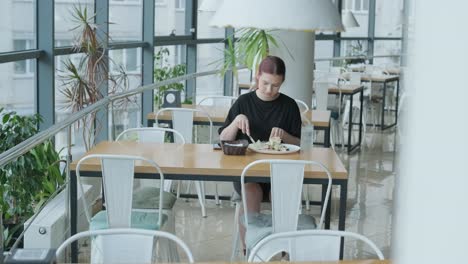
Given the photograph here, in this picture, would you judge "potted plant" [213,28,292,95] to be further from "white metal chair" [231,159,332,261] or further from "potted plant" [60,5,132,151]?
"white metal chair" [231,159,332,261]

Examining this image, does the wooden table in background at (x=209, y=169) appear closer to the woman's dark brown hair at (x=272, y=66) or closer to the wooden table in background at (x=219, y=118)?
the woman's dark brown hair at (x=272, y=66)

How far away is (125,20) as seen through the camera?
22.2 ft

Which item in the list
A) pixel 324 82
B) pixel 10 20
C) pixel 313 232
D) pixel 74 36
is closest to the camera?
pixel 313 232

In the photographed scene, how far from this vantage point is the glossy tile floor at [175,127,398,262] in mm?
4203

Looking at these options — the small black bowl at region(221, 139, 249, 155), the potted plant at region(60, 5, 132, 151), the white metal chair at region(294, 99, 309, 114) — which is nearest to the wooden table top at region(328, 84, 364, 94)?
the white metal chair at region(294, 99, 309, 114)

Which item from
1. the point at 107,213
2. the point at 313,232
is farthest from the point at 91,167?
the point at 313,232

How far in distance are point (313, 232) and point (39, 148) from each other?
236 cm

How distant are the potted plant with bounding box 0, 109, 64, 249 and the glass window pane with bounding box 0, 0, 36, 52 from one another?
648 mm

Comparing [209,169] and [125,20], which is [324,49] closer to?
[125,20]

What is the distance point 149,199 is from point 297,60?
8.42 feet

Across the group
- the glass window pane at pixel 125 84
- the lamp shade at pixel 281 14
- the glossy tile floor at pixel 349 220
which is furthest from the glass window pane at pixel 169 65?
the lamp shade at pixel 281 14

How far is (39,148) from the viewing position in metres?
4.14

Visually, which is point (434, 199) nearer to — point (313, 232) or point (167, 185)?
point (313, 232)

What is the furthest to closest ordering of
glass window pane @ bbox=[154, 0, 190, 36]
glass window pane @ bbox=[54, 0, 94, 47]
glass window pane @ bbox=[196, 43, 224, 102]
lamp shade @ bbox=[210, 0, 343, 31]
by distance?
glass window pane @ bbox=[196, 43, 224, 102], glass window pane @ bbox=[154, 0, 190, 36], glass window pane @ bbox=[54, 0, 94, 47], lamp shade @ bbox=[210, 0, 343, 31]
